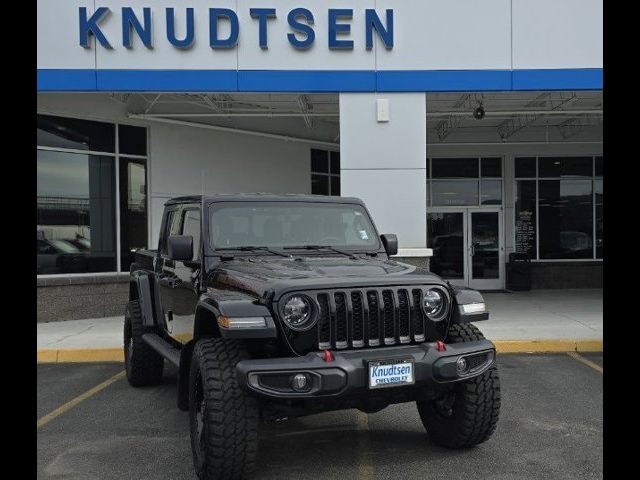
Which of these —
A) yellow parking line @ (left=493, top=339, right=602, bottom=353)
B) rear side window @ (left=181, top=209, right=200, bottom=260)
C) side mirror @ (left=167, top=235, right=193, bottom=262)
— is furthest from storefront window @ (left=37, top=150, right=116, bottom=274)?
yellow parking line @ (left=493, top=339, right=602, bottom=353)

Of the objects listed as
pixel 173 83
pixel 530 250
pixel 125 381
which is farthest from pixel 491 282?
pixel 125 381

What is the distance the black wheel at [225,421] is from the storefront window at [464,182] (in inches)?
485

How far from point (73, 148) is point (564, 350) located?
9.20m

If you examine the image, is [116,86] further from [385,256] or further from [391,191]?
[385,256]

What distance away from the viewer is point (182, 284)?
5.14 metres

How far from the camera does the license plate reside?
3.58 m

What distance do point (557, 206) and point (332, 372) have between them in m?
13.4

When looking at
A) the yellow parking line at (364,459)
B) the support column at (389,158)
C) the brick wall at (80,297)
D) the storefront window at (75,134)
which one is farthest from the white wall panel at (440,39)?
the yellow parking line at (364,459)

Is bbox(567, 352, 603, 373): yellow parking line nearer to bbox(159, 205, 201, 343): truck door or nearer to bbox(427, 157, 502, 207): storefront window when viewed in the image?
bbox(159, 205, 201, 343): truck door

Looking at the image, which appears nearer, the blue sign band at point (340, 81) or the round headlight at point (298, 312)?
the round headlight at point (298, 312)

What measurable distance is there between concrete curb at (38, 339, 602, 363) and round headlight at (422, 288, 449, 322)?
464cm

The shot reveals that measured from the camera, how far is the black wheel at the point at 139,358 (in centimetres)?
622

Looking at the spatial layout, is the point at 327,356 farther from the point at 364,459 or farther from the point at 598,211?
the point at 598,211

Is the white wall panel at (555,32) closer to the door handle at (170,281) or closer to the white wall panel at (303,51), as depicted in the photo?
the white wall panel at (303,51)
